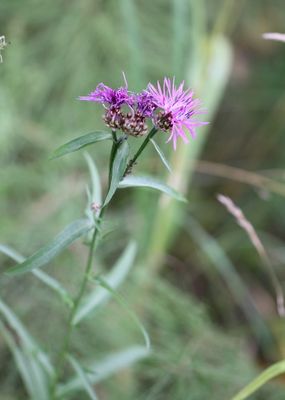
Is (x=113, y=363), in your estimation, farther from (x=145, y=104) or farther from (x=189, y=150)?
(x=189, y=150)

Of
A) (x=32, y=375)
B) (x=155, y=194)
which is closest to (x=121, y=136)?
(x=32, y=375)

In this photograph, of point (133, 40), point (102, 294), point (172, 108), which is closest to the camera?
point (172, 108)

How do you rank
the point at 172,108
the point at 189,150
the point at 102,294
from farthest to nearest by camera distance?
the point at 189,150
the point at 102,294
the point at 172,108

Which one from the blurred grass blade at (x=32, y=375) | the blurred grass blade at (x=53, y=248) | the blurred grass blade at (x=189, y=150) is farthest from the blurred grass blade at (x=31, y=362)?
the blurred grass blade at (x=189, y=150)

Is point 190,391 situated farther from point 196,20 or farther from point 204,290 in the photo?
point 196,20

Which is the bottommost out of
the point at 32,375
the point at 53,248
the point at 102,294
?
the point at 32,375

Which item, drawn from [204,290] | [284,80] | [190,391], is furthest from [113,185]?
[284,80]

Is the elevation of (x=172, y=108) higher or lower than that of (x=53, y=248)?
higher
